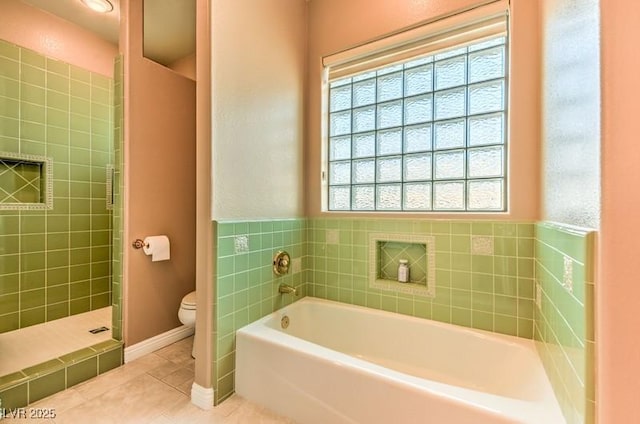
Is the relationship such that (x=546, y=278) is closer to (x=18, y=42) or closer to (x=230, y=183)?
(x=230, y=183)

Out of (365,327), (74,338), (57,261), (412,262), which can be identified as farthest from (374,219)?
(57,261)

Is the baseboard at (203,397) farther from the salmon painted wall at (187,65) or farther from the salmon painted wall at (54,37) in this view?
the salmon painted wall at (54,37)

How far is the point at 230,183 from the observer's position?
159 centimetres

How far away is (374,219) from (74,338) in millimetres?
2408

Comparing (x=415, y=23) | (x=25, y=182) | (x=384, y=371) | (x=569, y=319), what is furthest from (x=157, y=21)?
(x=569, y=319)

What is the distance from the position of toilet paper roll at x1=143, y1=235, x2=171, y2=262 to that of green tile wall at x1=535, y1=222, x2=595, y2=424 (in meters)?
2.38

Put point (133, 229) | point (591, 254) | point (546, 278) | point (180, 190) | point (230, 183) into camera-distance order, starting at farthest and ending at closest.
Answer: point (180, 190) < point (133, 229) < point (230, 183) < point (546, 278) < point (591, 254)

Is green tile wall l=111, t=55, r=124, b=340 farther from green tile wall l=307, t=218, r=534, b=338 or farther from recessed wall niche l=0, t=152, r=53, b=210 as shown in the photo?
green tile wall l=307, t=218, r=534, b=338

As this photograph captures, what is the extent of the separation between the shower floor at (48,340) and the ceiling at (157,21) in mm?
2197

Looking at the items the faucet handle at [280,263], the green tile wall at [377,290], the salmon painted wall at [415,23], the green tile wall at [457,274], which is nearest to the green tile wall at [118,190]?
the green tile wall at [377,290]

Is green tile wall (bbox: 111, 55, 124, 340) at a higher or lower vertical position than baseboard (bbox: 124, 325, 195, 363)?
higher

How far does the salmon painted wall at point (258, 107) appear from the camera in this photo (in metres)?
1.54

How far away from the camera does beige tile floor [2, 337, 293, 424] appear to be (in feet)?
4.50

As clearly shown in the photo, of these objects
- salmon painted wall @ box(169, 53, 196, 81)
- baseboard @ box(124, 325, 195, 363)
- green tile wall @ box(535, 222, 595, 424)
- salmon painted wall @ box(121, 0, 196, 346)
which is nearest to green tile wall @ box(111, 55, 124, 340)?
salmon painted wall @ box(121, 0, 196, 346)
